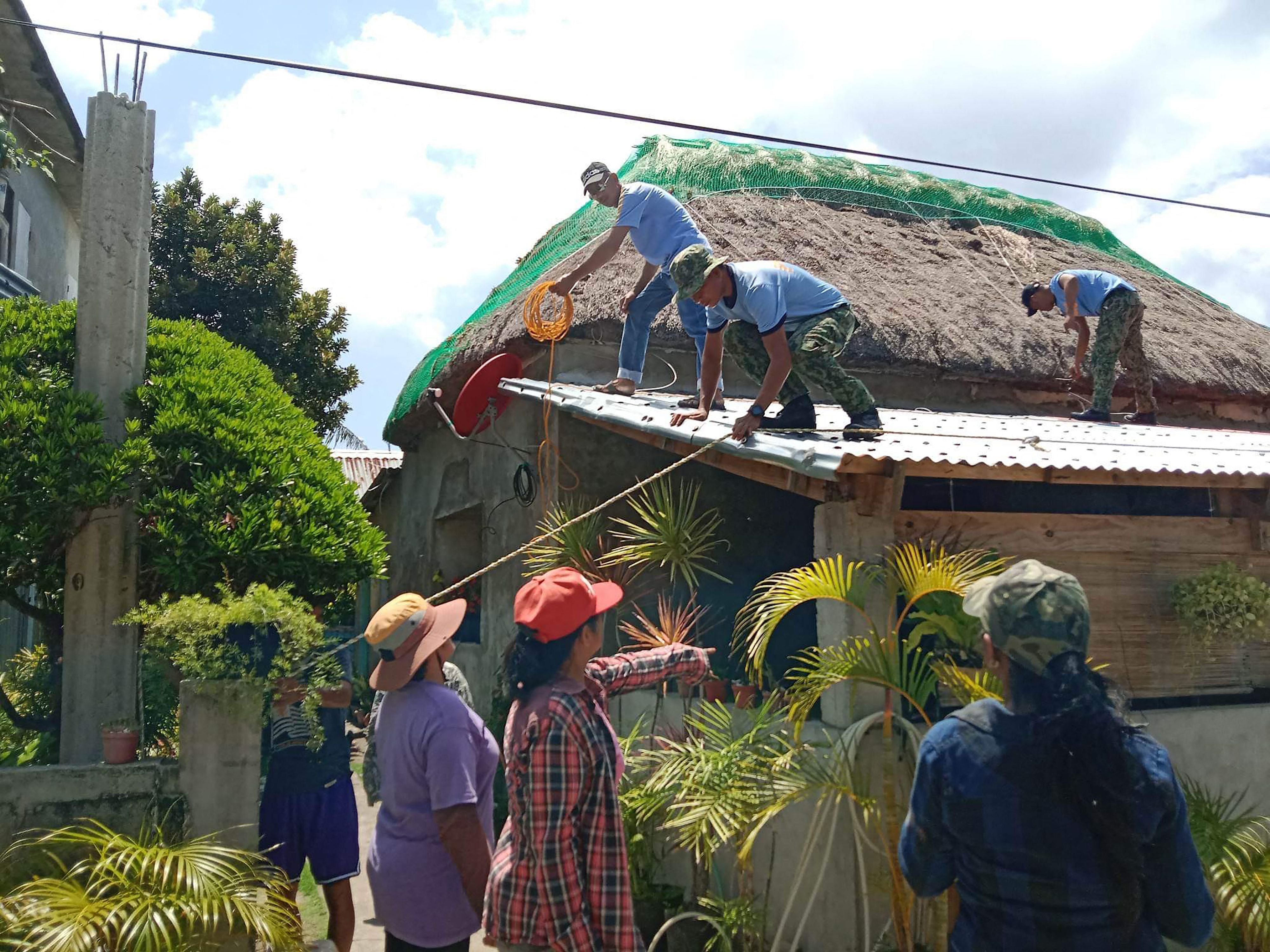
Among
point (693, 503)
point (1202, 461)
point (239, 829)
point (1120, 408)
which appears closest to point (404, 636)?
point (239, 829)

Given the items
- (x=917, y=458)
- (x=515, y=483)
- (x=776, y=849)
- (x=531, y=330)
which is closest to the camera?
Answer: (x=917, y=458)

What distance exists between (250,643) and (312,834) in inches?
33.1

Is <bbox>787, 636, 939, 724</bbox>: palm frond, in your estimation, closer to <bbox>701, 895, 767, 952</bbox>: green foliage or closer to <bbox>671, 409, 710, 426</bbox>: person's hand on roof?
<bbox>701, 895, 767, 952</bbox>: green foliage

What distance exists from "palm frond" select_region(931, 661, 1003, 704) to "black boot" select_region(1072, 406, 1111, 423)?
3.99 metres

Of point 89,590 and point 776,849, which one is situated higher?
point 89,590

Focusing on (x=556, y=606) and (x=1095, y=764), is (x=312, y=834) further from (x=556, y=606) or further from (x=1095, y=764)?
(x=1095, y=764)

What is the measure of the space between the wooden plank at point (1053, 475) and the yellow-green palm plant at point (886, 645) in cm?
31

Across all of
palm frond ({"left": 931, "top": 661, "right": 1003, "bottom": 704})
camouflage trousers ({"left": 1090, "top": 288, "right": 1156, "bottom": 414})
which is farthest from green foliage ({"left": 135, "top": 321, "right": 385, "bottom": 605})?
camouflage trousers ({"left": 1090, "top": 288, "right": 1156, "bottom": 414})

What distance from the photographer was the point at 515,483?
7496 millimetres

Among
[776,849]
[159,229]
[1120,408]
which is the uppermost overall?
[159,229]

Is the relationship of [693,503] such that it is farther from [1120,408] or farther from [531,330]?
[1120,408]

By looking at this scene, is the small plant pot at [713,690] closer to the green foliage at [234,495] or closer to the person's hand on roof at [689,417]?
the person's hand on roof at [689,417]

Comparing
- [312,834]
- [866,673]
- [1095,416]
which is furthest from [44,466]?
[1095,416]

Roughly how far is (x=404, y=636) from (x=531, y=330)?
4.08 m
